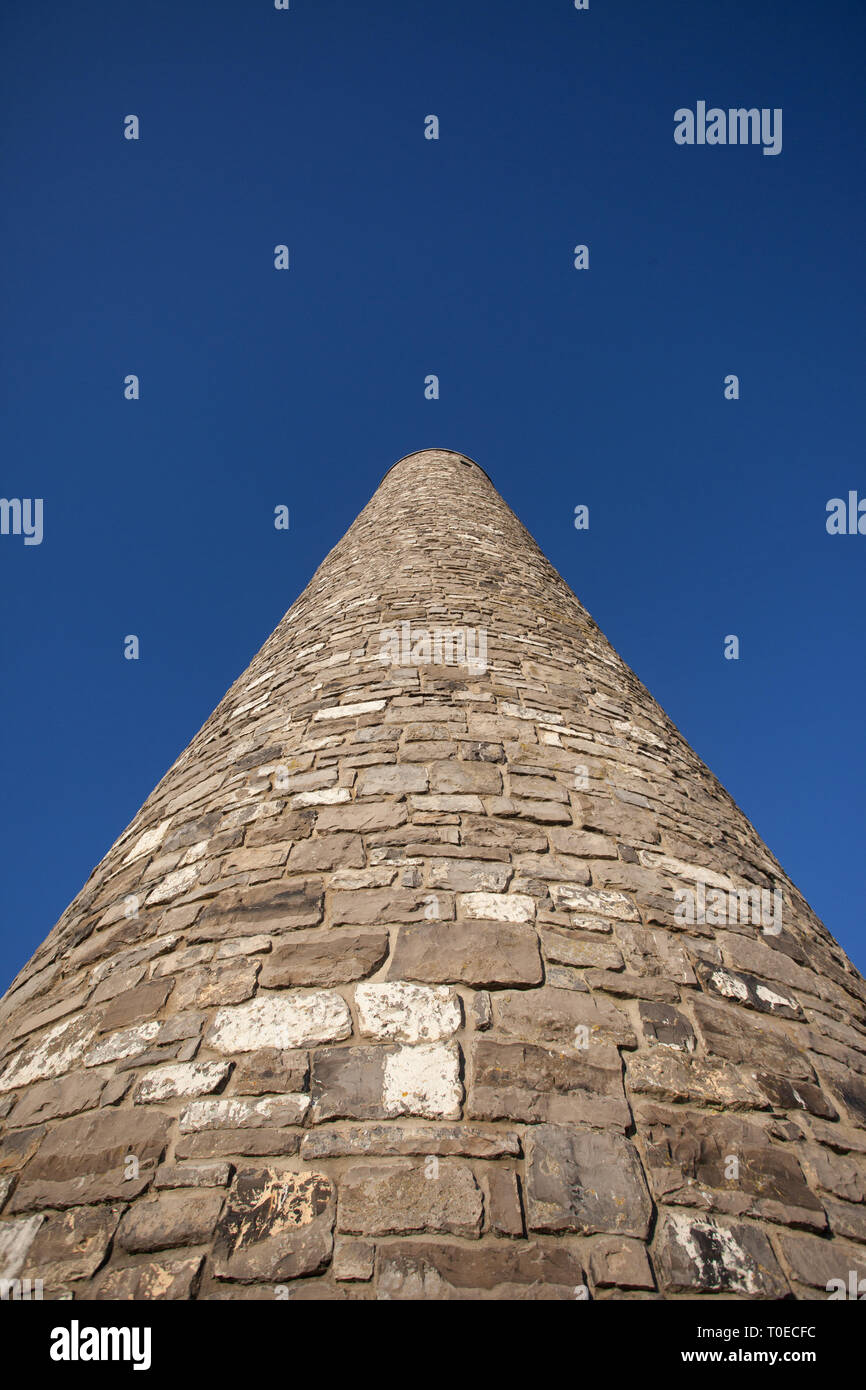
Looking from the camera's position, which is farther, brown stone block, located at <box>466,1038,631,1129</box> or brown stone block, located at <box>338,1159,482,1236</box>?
brown stone block, located at <box>466,1038,631,1129</box>

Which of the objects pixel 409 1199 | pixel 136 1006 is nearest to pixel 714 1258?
pixel 409 1199

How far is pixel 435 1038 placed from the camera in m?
1.84

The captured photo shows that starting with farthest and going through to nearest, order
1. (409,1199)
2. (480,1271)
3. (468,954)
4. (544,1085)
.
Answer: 1. (468,954)
2. (544,1085)
3. (409,1199)
4. (480,1271)

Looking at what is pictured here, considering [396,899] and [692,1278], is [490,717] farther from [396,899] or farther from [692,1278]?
[692,1278]

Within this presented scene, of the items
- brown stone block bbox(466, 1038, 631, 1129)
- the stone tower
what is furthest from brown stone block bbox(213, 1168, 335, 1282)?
brown stone block bbox(466, 1038, 631, 1129)

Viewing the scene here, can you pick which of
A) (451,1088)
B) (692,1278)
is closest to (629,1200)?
(692,1278)

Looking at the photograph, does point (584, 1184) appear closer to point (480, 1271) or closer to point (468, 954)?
point (480, 1271)

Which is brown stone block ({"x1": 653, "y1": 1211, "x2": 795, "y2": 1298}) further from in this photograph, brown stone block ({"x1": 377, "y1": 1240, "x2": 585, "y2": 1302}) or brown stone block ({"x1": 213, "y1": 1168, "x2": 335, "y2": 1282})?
brown stone block ({"x1": 213, "y1": 1168, "x2": 335, "y2": 1282})

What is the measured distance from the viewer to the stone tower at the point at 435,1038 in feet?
4.88

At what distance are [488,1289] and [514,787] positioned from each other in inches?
64.5

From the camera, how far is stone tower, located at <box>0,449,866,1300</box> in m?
1.49

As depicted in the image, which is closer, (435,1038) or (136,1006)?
(435,1038)

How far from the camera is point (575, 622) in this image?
4957 mm

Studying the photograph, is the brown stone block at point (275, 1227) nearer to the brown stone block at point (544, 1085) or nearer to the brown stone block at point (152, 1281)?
the brown stone block at point (152, 1281)
